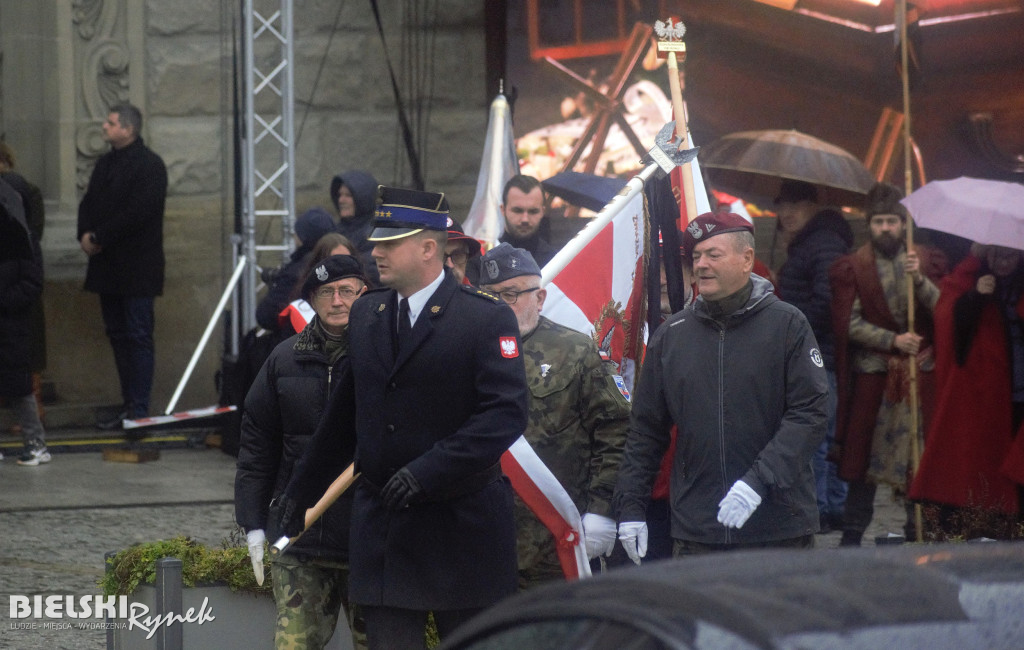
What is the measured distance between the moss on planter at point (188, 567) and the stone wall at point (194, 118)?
5.99 metres

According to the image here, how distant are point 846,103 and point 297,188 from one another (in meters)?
4.31

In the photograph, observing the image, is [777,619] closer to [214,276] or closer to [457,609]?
[457,609]

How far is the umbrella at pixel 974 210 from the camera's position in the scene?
709 cm

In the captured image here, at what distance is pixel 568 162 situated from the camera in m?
11.6

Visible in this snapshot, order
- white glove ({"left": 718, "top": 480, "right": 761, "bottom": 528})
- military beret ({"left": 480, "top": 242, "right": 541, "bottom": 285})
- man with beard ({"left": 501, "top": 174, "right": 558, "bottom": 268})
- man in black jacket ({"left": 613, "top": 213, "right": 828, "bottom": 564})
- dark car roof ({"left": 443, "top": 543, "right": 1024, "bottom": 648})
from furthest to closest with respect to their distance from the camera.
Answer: man with beard ({"left": 501, "top": 174, "right": 558, "bottom": 268})
military beret ({"left": 480, "top": 242, "right": 541, "bottom": 285})
man in black jacket ({"left": 613, "top": 213, "right": 828, "bottom": 564})
white glove ({"left": 718, "top": 480, "right": 761, "bottom": 528})
dark car roof ({"left": 443, "top": 543, "right": 1024, "bottom": 648})

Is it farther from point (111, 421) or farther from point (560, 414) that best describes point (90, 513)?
point (560, 414)

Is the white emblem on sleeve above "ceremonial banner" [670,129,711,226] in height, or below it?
below

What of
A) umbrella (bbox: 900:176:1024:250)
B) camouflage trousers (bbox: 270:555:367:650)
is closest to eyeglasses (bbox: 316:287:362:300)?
camouflage trousers (bbox: 270:555:367:650)

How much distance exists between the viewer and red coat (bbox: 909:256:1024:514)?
7.47 metres

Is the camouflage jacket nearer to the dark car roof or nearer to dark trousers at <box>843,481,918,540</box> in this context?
the dark car roof

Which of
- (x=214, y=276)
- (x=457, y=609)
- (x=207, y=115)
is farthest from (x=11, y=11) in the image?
(x=457, y=609)

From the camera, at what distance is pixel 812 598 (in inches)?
95.1

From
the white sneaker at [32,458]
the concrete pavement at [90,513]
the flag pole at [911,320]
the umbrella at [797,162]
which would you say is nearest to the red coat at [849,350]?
the flag pole at [911,320]

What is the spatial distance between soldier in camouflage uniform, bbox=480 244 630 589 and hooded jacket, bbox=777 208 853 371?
315 centimetres
